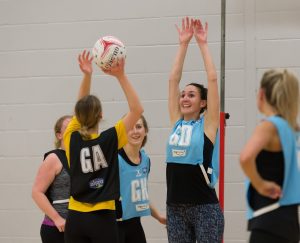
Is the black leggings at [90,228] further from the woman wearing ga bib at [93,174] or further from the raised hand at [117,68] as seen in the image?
the raised hand at [117,68]

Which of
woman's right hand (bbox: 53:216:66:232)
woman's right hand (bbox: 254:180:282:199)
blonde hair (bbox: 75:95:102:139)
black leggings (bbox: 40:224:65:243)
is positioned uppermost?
blonde hair (bbox: 75:95:102:139)

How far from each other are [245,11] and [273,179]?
2.60m

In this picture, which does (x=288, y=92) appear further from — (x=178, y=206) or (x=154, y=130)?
(x=154, y=130)

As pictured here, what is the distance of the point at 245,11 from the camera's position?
15.8 ft

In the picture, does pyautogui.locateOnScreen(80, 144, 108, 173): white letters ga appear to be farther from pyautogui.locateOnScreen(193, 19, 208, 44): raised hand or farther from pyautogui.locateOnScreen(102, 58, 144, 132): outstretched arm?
pyautogui.locateOnScreen(193, 19, 208, 44): raised hand

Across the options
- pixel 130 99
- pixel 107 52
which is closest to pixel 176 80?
pixel 107 52

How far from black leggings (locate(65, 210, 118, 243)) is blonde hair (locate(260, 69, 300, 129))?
1.27 meters

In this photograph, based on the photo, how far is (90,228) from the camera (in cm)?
321

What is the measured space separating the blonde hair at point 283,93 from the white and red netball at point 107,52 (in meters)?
1.28

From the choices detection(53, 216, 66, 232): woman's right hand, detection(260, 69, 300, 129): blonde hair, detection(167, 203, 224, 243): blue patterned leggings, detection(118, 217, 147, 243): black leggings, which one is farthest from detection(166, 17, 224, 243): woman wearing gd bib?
detection(260, 69, 300, 129): blonde hair

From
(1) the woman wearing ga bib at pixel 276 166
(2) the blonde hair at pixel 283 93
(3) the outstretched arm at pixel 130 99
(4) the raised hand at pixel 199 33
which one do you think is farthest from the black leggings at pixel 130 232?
(2) the blonde hair at pixel 283 93

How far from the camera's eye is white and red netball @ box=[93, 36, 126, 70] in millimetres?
3555

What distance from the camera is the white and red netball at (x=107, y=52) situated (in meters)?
3.55

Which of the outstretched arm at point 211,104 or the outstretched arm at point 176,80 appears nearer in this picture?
the outstretched arm at point 211,104
